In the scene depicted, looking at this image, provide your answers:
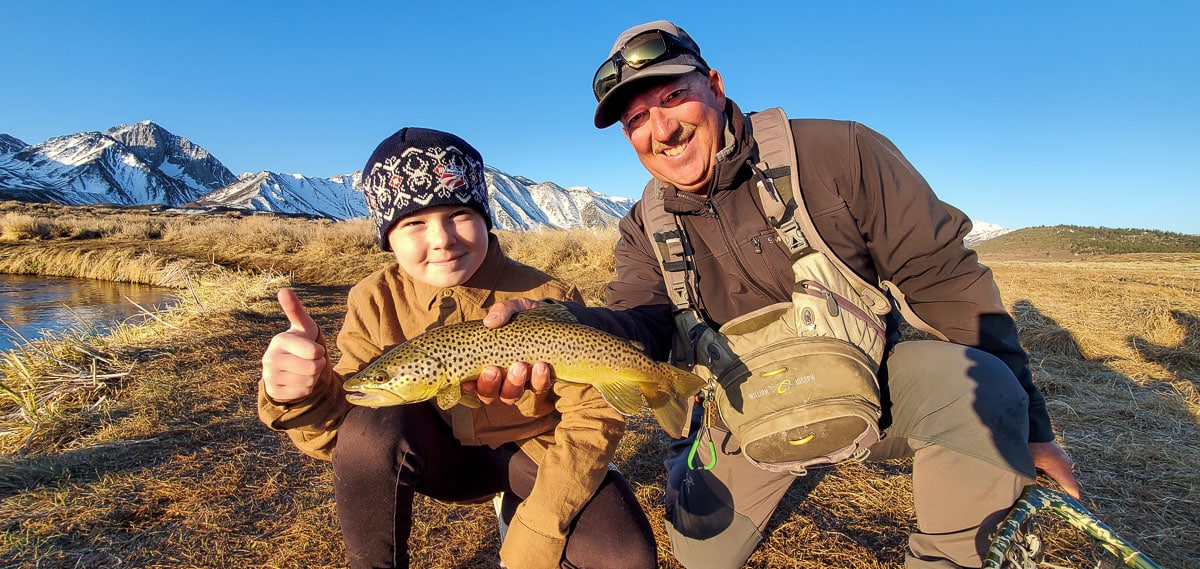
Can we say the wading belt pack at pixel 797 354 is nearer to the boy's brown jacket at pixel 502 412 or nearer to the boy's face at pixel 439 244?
the boy's brown jacket at pixel 502 412

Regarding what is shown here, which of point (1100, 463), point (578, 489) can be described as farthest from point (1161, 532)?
point (578, 489)

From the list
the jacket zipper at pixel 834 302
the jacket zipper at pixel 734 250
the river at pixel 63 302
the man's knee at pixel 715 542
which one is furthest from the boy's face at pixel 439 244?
the river at pixel 63 302

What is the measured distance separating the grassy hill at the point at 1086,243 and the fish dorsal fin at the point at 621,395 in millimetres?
32901

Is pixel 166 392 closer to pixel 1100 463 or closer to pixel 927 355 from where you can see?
pixel 927 355

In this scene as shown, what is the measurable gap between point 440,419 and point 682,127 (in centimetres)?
199

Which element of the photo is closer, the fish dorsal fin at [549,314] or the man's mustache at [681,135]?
the fish dorsal fin at [549,314]

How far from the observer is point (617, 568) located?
2.21 meters

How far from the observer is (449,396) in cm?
218

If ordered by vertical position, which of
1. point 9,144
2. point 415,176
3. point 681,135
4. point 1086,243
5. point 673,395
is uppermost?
point 9,144

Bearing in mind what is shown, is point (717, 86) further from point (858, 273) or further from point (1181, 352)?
point (1181, 352)

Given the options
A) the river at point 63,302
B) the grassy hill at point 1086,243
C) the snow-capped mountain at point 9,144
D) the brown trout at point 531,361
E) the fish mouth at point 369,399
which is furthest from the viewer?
the snow-capped mountain at point 9,144

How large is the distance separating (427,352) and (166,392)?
4537 mm

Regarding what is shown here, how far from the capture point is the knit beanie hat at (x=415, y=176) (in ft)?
7.75

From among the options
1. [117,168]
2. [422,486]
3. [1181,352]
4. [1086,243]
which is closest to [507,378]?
[422,486]
